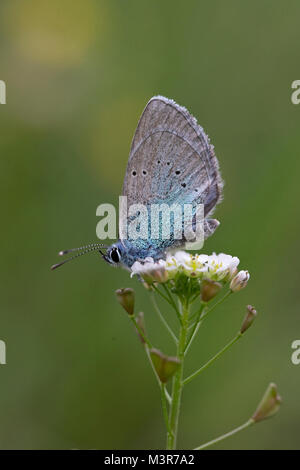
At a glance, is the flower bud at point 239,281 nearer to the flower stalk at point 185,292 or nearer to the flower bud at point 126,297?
the flower stalk at point 185,292

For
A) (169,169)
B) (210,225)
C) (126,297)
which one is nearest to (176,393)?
(126,297)

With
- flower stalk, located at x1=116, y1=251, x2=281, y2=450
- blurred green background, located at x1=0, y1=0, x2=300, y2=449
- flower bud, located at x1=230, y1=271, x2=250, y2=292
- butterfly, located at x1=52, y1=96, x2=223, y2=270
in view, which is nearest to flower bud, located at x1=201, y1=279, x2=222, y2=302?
flower stalk, located at x1=116, y1=251, x2=281, y2=450

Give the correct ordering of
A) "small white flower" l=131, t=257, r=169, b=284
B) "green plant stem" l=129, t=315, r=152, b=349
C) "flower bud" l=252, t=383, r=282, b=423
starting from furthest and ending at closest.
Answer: "small white flower" l=131, t=257, r=169, b=284 < "green plant stem" l=129, t=315, r=152, b=349 < "flower bud" l=252, t=383, r=282, b=423

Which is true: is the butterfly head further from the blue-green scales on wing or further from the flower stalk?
the flower stalk

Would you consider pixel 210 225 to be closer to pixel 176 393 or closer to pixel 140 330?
pixel 140 330

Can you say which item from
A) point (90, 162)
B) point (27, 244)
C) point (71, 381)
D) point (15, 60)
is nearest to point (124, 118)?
point (90, 162)
